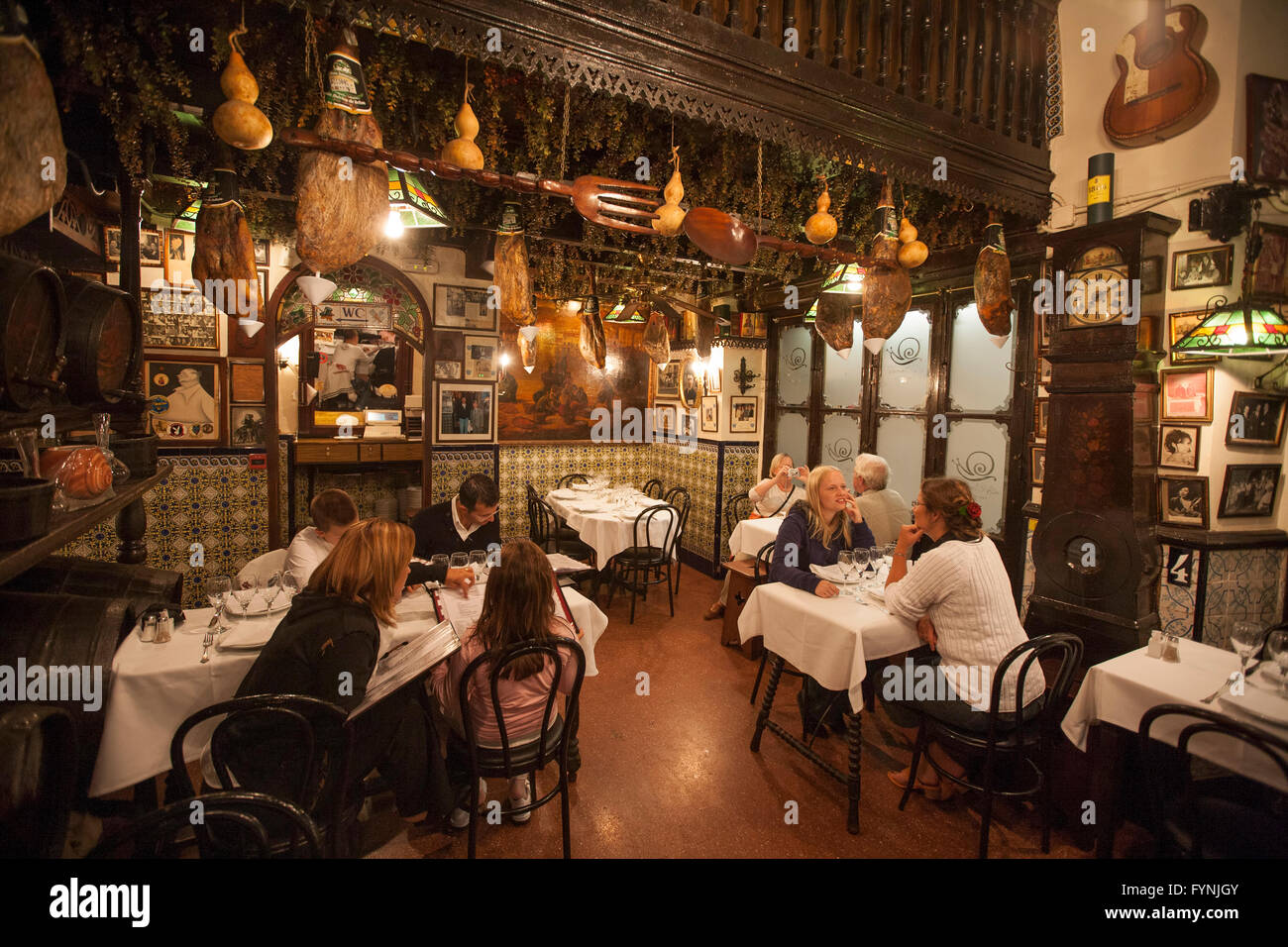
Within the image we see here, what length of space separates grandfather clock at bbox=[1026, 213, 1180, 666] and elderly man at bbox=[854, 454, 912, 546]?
1152 millimetres

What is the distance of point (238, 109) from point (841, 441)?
18.0 feet

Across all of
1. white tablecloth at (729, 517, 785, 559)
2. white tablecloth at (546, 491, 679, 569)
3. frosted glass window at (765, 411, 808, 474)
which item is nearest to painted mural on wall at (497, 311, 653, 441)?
white tablecloth at (546, 491, 679, 569)

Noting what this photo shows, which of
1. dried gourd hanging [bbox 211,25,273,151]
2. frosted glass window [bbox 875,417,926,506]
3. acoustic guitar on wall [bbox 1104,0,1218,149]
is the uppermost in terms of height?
acoustic guitar on wall [bbox 1104,0,1218,149]

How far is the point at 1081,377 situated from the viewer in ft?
10.4

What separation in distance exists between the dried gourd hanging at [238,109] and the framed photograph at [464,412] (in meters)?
4.61

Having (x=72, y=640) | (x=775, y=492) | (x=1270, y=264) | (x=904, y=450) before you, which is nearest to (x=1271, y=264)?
(x=1270, y=264)

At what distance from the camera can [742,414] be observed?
23.4 ft

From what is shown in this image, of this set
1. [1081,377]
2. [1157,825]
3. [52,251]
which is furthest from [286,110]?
[1157,825]

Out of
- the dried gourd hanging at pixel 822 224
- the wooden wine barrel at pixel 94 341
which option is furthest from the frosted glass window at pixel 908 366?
the wooden wine barrel at pixel 94 341

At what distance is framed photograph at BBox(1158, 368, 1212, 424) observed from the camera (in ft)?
10.5

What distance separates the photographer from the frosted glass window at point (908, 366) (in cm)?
522

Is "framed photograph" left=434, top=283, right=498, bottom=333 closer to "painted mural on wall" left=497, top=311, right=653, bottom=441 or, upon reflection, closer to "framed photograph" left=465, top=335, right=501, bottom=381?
"framed photograph" left=465, top=335, right=501, bottom=381

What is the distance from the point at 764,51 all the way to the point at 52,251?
363cm

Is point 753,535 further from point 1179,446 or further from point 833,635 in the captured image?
point 1179,446
